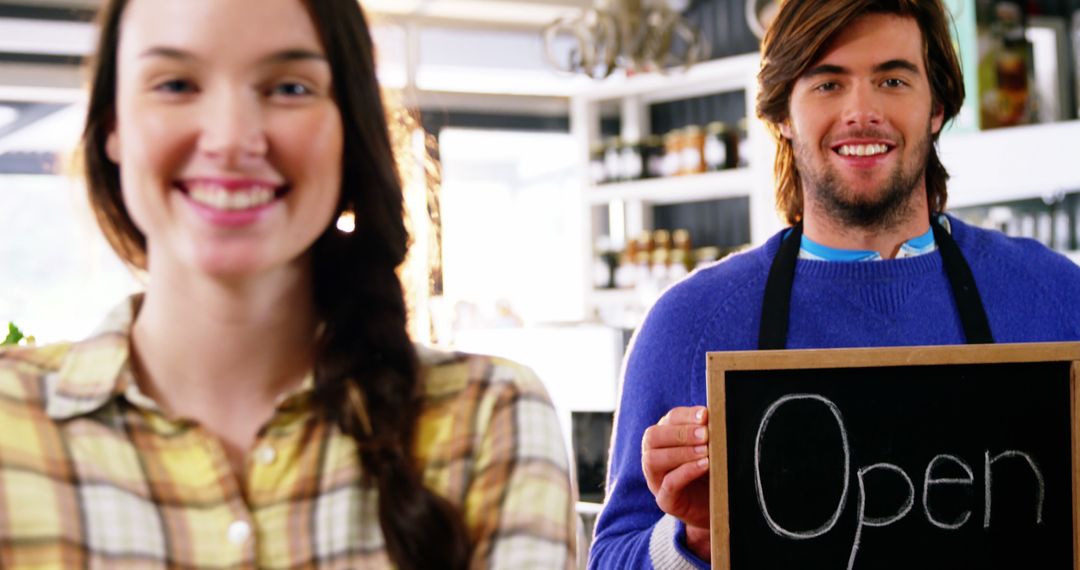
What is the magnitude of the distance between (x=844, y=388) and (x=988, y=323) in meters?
0.33


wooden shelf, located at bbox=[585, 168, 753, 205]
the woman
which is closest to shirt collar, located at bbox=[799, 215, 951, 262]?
the woman

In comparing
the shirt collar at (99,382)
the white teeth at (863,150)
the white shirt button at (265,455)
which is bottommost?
the white shirt button at (265,455)

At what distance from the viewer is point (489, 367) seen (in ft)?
2.98

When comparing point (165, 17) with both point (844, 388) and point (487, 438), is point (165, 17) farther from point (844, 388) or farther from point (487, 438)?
point (844, 388)

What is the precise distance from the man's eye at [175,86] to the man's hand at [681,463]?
695 millimetres

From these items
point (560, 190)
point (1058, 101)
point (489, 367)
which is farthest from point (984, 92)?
point (560, 190)

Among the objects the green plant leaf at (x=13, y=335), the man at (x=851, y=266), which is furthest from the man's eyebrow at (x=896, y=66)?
the green plant leaf at (x=13, y=335)

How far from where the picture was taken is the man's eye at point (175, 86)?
0.79m

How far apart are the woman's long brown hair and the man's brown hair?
79 cm

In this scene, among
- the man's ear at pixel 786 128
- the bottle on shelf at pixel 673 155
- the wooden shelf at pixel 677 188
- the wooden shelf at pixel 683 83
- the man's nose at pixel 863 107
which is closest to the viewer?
the man's nose at pixel 863 107

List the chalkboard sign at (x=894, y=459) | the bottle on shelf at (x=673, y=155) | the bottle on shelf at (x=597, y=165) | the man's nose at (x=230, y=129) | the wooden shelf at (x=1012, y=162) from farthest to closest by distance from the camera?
the bottle on shelf at (x=597, y=165), the bottle on shelf at (x=673, y=155), the wooden shelf at (x=1012, y=162), the chalkboard sign at (x=894, y=459), the man's nose at (x=230, y=129)

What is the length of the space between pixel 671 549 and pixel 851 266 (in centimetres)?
44

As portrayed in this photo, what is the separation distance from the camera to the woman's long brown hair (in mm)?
818

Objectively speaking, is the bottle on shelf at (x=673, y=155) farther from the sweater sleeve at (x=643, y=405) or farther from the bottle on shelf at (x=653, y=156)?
the sweater sleeve at (x=643, y=405)
